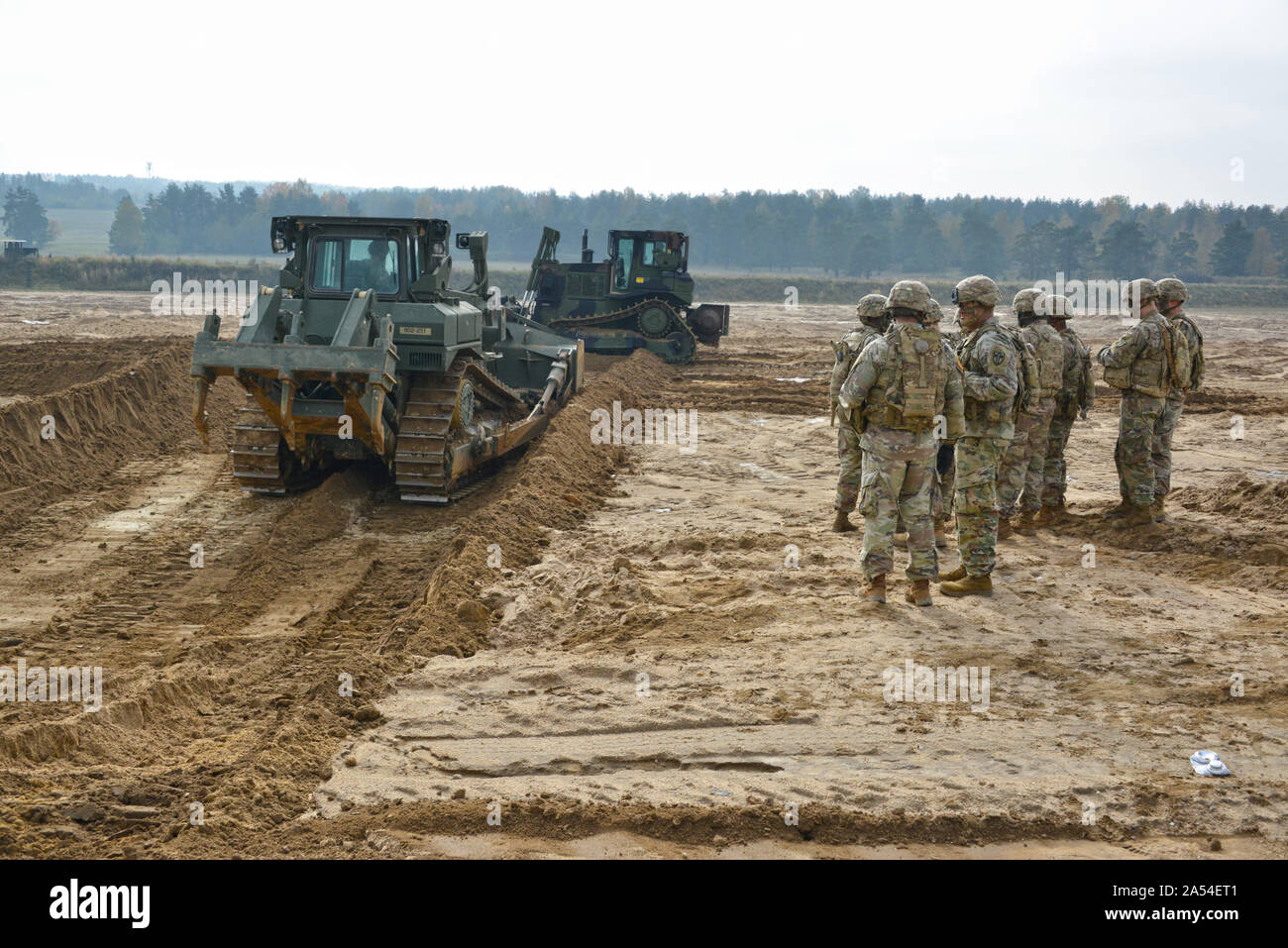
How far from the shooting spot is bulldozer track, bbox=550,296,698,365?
79.2 feet

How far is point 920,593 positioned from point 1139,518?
3.27 m

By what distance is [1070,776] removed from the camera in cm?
476

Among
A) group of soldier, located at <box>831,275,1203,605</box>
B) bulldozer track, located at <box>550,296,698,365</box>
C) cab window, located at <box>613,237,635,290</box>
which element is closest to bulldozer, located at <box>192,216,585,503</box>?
group of soldier, located at <box>831,275,1203,605</box>

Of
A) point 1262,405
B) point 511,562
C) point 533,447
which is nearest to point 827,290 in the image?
point 1262,405

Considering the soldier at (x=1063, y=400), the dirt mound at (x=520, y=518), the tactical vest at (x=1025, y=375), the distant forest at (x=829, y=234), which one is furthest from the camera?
the distant forest at (x=829, y=234)

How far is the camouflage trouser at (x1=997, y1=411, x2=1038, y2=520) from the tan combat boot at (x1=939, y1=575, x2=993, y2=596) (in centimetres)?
143

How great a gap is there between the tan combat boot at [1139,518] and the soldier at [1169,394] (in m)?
0.09

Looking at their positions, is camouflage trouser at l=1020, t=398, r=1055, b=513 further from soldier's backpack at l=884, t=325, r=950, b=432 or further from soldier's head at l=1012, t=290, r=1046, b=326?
soldier's backpack at l=884, t=325, r=950, b=432

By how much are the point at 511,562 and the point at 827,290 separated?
5584 cm

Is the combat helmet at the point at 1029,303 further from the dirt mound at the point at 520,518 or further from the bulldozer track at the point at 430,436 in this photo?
the bulldozer track at the point at 430,436

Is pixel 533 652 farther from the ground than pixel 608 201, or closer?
closer

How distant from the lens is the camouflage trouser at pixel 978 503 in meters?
7.26

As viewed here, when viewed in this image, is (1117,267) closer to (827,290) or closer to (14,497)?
(827,290)

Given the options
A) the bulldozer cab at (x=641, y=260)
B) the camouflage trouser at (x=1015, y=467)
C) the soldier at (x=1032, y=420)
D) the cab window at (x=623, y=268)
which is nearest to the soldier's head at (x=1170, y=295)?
the soldier at (x=1032, y=420)
